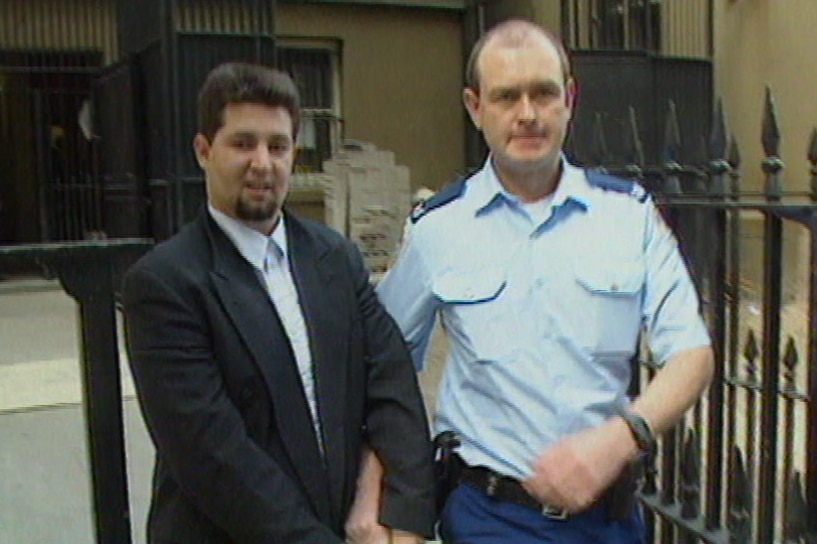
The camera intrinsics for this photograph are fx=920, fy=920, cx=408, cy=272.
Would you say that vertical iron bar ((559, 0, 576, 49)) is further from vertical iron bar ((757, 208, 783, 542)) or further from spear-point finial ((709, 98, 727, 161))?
vertical iron bar ((757, 208, 783, 542))

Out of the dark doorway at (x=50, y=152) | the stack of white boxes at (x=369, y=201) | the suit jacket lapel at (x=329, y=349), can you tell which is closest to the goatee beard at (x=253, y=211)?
the suit jacket lapel at (x=329, y=349)

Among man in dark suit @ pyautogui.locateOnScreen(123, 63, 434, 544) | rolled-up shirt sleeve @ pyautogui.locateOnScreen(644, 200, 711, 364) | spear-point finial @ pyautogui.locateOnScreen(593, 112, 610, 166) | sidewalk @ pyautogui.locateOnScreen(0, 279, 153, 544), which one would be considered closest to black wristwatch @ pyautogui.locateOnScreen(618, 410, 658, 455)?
rolled-up shirt sleeve @ pyautogui.locateOnScreen(644, 200, 711, 364)

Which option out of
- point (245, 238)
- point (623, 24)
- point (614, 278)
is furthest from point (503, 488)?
point (623, 24)

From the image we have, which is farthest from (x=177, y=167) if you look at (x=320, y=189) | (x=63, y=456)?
(x=320, y=189)

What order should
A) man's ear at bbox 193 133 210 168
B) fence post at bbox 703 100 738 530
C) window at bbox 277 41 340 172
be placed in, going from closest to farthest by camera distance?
man's ear at bbox 193 133 210 168, fence post at bbox 703 100 738 530, window at bbox 277 41 340 172

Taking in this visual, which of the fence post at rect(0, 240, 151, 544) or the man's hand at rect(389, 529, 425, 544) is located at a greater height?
the fence post at rect(0, 240, 151, 544)

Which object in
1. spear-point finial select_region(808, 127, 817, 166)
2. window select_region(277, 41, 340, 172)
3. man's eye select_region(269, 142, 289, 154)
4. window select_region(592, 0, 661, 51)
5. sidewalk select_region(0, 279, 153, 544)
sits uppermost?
window select_region(592, 0, 661, 51)

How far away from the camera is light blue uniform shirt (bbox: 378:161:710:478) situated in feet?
5.86

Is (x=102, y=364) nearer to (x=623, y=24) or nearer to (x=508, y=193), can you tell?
(x=508, y=193)

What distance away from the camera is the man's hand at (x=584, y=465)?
61.4 inches

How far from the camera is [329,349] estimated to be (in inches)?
69.9

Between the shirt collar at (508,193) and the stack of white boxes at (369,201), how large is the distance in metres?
8.63

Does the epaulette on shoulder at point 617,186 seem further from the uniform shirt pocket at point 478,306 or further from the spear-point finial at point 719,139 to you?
the spear-point finial at point 719,139

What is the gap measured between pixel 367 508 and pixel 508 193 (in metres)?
0.70
